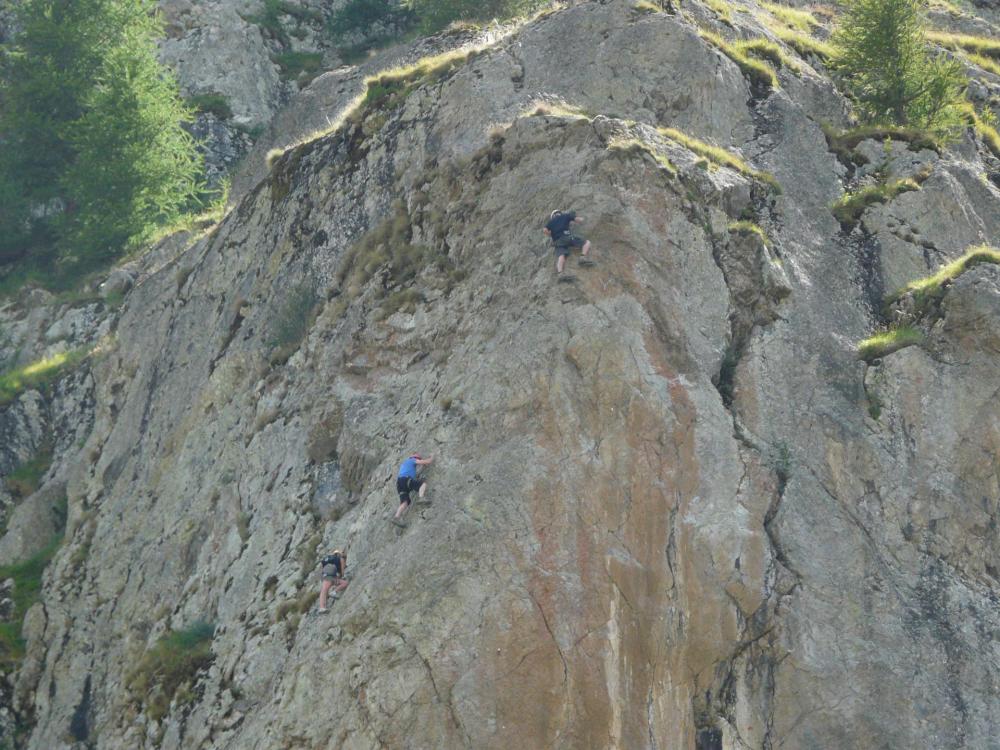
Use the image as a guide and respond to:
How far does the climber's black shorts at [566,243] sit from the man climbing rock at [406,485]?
451 cm

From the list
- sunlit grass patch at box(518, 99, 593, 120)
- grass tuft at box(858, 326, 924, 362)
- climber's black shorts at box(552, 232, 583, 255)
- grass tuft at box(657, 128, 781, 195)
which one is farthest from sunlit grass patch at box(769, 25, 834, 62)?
climber's black shorts at box(552, 232, 583, 255)

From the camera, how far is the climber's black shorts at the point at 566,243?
22345 millimetres

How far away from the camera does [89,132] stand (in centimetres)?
4303

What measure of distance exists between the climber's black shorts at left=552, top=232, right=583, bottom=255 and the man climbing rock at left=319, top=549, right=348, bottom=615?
631 centimetres

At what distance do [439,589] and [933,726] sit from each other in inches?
295

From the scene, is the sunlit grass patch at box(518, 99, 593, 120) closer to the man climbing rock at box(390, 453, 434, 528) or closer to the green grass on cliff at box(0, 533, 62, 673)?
the man climbing rock at box(390, 453, 434, 528)

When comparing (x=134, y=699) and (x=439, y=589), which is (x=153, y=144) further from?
(x=439, y=589)

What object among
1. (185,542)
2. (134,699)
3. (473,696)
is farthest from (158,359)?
(473,696)

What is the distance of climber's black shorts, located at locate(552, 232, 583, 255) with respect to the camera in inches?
880

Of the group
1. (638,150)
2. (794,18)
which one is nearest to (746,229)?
(638,150)

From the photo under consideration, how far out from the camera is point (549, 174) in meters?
24.7

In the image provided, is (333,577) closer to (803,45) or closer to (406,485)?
(406,485)

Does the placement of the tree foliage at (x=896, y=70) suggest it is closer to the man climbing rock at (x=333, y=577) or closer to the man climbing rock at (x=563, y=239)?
the man climbing rock at (x=563, y=239)

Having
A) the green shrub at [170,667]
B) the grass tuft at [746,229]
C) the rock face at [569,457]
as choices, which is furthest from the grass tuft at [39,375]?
the grass tuft at [746,229]
